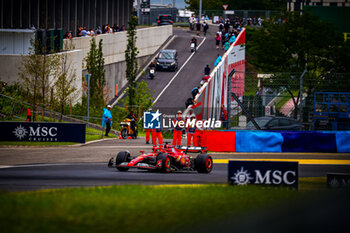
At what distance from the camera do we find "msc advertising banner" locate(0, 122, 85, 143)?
2366 cm

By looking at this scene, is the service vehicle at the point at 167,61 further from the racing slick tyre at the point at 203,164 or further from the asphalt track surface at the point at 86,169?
the racing slick tyre at the point at 203,164

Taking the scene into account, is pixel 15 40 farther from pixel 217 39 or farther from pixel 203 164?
pixel 217 39

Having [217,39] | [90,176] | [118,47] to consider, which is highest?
[217,39]

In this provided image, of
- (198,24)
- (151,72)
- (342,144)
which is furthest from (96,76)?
(198,24)

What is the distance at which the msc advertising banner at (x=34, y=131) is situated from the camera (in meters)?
23.7

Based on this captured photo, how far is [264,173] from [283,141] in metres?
9.31

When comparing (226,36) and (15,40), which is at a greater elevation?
(226,36)

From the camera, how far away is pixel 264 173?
535 inches

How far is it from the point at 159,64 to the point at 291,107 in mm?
34515

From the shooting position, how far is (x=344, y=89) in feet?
80.5

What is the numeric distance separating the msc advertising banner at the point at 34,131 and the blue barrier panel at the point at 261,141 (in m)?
7.25

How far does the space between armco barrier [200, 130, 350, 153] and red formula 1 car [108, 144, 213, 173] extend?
4.93m

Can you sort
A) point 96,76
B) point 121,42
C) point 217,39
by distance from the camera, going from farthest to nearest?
point 217,39 → point 121,42 → point 96,76

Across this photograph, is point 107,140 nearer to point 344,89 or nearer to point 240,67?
point 344,89
